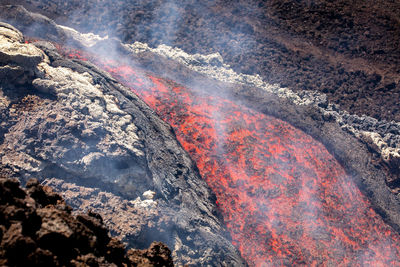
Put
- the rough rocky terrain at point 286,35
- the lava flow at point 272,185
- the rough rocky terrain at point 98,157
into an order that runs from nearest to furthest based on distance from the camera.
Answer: the rough rocky terrain at point 98,157
the lava flow at point 272,185
the rough rocky terrain at point 286,35

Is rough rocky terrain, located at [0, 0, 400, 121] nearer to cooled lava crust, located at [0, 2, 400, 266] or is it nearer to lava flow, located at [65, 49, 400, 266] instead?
cooled lava crust, located at [0, 2, 400, 266]

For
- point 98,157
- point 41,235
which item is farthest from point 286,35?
point 41,235

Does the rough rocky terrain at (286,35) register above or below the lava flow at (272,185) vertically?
above

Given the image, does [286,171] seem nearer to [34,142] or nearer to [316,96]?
[316,96]

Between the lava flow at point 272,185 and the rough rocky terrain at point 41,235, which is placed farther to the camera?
the lava flow at point 272,185

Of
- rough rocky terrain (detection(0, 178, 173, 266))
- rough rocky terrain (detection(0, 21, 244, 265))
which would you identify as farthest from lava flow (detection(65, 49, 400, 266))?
rough rocky terrain (detection(0, 178, 173, 266))

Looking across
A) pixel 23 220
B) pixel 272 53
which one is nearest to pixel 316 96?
pixel 272 53

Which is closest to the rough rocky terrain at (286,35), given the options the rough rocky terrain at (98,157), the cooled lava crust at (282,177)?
the cooled lava crust at (282,177)

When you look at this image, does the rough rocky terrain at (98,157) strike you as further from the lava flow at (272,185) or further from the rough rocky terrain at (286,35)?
the rough rocky terrain at (286,35)
